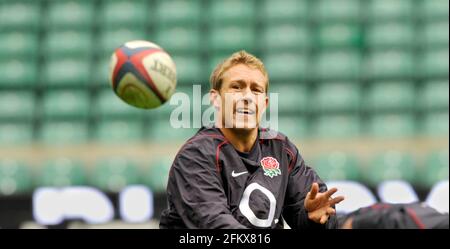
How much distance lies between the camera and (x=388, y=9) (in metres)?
17.3

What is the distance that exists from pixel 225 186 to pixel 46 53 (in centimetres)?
1466

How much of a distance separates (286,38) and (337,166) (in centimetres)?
329

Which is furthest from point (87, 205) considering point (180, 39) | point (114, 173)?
point (180, 39)

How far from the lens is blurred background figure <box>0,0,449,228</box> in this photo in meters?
15.9

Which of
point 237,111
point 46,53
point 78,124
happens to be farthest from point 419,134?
point 237,111

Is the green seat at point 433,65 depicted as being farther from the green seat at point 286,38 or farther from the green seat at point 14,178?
the green seat at point 14,178

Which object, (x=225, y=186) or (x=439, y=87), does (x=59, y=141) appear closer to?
(x=439, y=87)

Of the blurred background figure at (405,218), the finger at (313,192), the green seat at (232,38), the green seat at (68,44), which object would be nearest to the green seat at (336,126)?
the green seat at (232,38)

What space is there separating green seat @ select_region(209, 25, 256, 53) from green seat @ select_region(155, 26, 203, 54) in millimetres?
337

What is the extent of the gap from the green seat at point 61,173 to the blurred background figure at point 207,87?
1.3 inches

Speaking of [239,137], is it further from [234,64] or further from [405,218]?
[405,218]

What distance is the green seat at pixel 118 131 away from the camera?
1634cm
